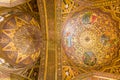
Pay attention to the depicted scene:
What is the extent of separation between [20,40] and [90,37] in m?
3.03

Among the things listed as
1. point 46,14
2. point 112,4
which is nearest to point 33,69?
point 46,14

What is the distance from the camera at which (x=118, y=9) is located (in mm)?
10969

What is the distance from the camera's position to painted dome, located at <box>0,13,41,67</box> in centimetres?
1216

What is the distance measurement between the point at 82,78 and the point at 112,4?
3.10 metres

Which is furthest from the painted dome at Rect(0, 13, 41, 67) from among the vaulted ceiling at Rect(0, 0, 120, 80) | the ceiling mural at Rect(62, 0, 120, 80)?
the ceiling mural at Rect(62, 0, 120, 80)

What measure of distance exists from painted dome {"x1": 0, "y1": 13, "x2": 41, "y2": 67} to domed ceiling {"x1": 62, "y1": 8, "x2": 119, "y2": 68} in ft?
4.29

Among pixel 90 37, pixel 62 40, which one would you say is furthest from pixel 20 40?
pixel 90 37

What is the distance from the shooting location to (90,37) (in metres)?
11.9

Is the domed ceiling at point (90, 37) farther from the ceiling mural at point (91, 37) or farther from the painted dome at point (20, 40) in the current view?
the painted dome at point (20, 40)

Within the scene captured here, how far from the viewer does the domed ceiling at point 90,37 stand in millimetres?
11551

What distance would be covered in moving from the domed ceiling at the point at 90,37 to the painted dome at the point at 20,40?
4.29ft

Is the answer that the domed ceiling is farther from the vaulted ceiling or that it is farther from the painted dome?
the painted dome

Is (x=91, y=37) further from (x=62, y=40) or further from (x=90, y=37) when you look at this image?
(x=62, y=40)

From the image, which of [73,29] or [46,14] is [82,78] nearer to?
[73,29]
